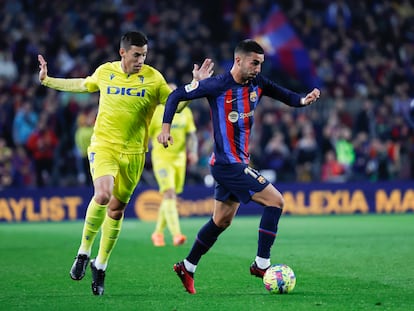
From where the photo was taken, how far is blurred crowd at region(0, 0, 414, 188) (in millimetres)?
20688

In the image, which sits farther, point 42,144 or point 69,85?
point 42,144

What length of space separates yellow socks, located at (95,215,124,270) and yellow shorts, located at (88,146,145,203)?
0.24 m

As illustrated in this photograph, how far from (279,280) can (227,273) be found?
1.86m

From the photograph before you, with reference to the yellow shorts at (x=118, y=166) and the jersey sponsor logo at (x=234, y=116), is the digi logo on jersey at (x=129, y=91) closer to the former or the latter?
the yellow shorts at (x=118, y=166)

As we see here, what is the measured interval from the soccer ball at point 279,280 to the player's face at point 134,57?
231 centimetres

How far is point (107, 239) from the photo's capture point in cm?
854

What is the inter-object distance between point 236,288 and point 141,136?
1721 mm

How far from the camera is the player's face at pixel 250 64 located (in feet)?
26.9

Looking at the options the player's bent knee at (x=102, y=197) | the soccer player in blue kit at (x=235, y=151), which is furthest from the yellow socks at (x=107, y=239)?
the soccer player in blue kit at (x=235, y=151)

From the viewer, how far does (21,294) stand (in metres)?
8.12

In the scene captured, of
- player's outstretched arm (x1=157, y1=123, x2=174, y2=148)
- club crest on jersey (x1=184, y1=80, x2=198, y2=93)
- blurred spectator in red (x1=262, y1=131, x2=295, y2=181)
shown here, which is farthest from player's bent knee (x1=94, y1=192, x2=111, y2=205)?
blurred spectator in red (x1=262, y1=131, x2=295, y2=181)

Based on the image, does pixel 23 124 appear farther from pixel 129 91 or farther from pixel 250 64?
pixel 250 64

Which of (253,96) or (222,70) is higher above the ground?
(222,70)

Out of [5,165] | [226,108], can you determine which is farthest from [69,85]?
[5,165]
